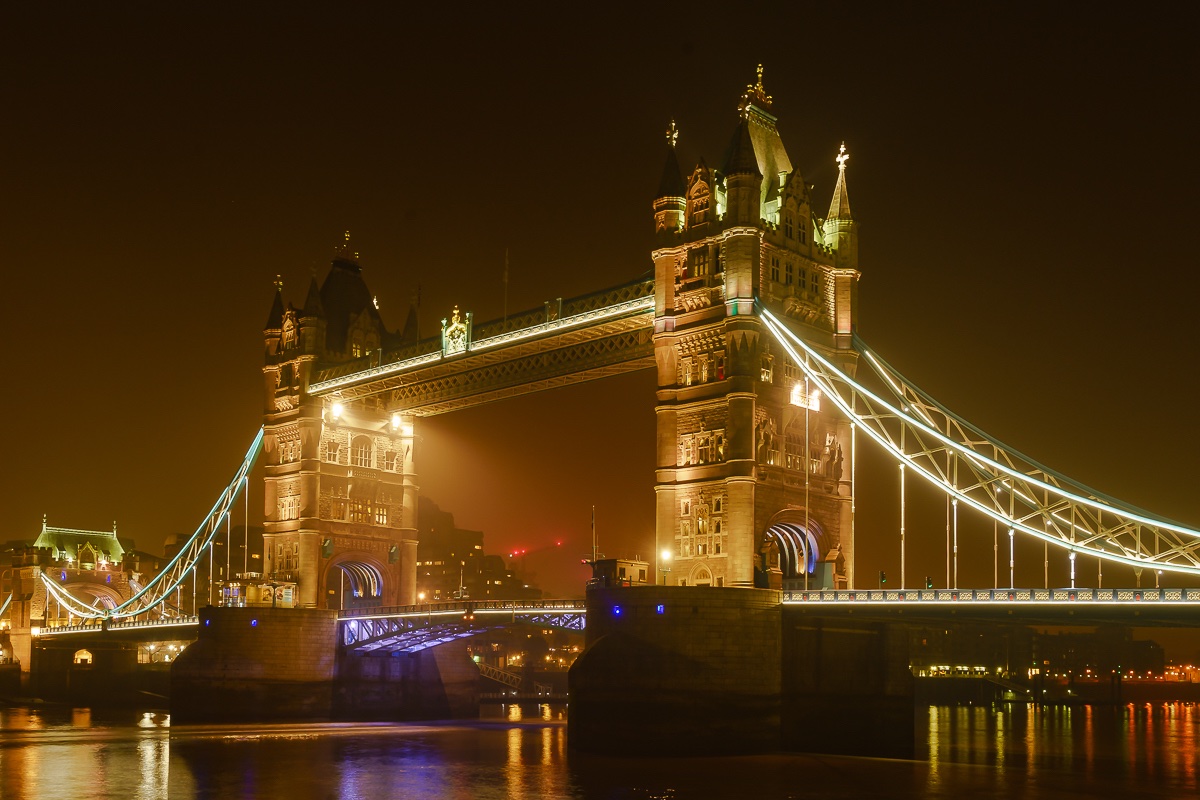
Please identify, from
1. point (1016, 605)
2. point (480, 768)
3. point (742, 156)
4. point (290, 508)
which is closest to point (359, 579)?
point (290, 508)

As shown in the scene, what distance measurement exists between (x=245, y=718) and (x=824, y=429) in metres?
31.8

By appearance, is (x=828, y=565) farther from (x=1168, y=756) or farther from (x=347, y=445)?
(x=347, y=445)

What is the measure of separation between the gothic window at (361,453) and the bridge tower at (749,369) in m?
27.5

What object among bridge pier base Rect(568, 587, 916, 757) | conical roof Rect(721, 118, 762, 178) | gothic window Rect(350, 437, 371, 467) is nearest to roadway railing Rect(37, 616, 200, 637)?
gothic window Rect(350, 437, 371, 467)

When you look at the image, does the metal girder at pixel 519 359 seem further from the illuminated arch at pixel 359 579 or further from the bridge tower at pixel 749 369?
the illuminated arch at pixel 359 579

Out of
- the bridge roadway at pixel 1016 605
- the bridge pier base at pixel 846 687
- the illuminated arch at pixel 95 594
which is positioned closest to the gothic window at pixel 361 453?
the bridge roadway at pixel 1016 605

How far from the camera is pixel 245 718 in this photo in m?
68.9

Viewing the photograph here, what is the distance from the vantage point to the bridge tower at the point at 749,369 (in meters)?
53.1

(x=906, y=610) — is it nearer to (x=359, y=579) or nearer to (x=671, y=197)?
(x=671, y=197)

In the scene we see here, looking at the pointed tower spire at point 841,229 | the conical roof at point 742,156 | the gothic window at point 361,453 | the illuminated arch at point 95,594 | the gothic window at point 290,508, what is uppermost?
the conical roof at point 742,156

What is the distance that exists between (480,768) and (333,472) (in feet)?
102

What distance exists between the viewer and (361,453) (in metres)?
79.1

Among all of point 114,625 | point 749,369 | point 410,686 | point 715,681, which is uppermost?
point 749,369

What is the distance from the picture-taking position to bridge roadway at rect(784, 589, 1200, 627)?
42.0 m
